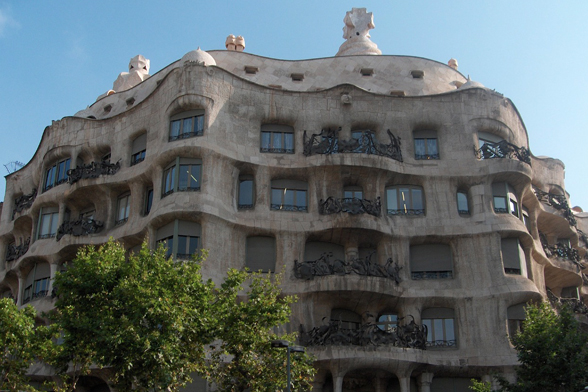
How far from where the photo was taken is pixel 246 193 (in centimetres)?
3519

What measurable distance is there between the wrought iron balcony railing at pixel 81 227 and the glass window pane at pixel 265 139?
9.20 meters

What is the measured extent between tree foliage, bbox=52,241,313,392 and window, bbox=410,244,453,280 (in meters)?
10.4

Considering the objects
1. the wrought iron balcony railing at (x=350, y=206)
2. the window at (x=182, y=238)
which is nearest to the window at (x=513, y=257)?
the wrought iron balcony railing at (x=350, y=206)

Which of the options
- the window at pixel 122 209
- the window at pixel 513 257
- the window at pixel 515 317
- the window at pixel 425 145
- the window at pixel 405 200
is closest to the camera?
the window at pixel 515 317

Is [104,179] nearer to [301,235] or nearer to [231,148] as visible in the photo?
[231,148]

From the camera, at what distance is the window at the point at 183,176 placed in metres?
33.3

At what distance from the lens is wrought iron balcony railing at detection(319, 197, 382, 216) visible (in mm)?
34156

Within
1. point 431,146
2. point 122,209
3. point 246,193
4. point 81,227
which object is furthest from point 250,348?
point 431,146

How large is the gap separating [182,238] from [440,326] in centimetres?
1263

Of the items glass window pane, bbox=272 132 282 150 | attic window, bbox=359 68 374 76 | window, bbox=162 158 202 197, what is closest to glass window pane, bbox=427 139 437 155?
attic window, bbox=359 68 374 76

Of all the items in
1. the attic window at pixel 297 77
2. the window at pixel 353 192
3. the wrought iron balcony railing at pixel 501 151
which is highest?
the attic window at pixel 297 77

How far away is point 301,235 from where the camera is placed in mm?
34312

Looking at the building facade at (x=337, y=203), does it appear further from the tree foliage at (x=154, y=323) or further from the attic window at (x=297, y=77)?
the tree foliage at (x=154, y=323)

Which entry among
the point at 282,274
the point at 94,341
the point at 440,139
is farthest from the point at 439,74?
the point at 94,341
